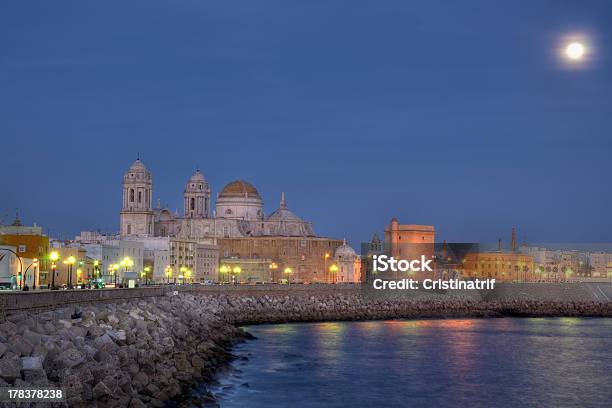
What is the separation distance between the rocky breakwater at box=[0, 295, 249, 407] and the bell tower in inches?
2854

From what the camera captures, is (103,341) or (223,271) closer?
(103,341)

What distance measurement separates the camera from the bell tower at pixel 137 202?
4604 inches

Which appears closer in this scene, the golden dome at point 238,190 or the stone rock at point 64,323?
the stone rock at point 64,323

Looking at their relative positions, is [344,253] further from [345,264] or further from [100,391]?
[100,391]

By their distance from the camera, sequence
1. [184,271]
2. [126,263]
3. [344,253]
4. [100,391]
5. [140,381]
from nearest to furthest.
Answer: [100,391] < [140,381] < [126,263] < [184,271] < [344,253]

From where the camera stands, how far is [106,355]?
1096 inches

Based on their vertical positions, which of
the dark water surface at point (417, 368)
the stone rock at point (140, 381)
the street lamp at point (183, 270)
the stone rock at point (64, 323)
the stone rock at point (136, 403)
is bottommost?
the dark water surface at point (417, 368)

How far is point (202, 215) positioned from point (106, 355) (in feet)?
336

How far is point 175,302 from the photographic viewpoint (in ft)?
191

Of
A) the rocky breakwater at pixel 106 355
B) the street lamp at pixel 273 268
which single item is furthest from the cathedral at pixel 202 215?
the rocky breakwater at pixel 106 355

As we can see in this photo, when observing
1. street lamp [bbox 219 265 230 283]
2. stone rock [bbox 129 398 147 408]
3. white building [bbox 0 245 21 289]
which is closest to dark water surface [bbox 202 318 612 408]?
stone rock [bbox 129 398 147 408]

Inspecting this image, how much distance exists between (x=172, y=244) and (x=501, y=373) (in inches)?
2717

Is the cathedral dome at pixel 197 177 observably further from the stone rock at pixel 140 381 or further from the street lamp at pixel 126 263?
the stone rock at pixel 140 381

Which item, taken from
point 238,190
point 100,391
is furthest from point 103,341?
point 238,190
